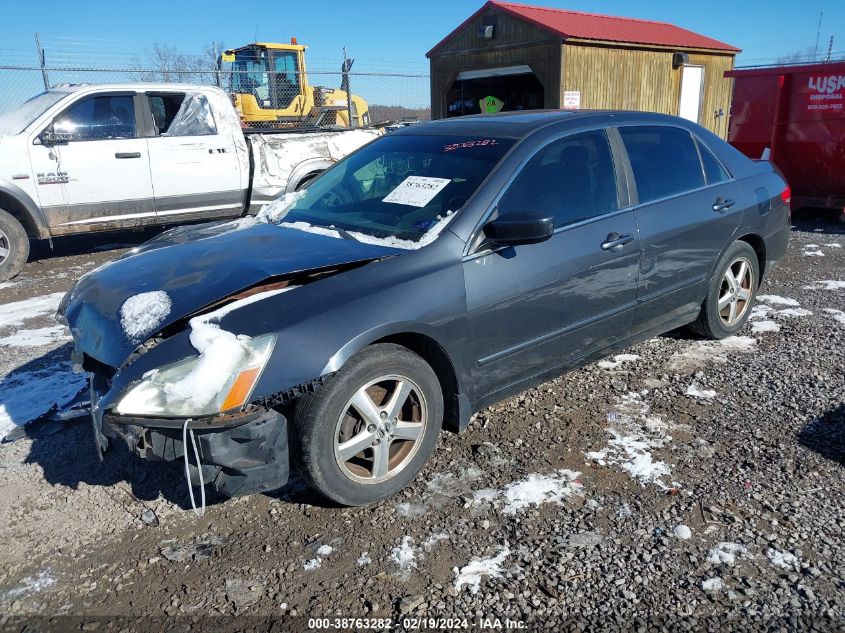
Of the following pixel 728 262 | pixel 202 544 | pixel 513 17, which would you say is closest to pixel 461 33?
pixel 513 17

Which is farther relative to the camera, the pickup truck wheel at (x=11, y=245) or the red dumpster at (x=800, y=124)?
the red dumpster at (x=800, y=124)

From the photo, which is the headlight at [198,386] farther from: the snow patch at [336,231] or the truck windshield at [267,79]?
the truck windshield at [267,79]

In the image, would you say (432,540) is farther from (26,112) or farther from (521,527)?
(26,112)

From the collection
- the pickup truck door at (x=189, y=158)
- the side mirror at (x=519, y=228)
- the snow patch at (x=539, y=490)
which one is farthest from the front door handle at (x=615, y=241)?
the pickup truck door at (x=189, y=158)

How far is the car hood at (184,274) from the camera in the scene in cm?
284

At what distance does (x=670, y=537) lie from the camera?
9.04 feet

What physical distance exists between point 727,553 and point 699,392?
1616 mm

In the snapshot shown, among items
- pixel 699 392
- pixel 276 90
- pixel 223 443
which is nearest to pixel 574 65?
pixel 276 90

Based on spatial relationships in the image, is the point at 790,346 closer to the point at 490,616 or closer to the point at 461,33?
the point at 490,616

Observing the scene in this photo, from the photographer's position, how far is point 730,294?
4.82 metres

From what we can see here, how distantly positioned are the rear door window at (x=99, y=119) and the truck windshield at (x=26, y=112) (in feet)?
0.72

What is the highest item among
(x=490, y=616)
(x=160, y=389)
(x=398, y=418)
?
(x=160, y=389)

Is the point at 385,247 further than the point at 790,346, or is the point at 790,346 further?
the point at 790,346

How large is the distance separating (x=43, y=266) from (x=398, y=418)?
671 centimetres
